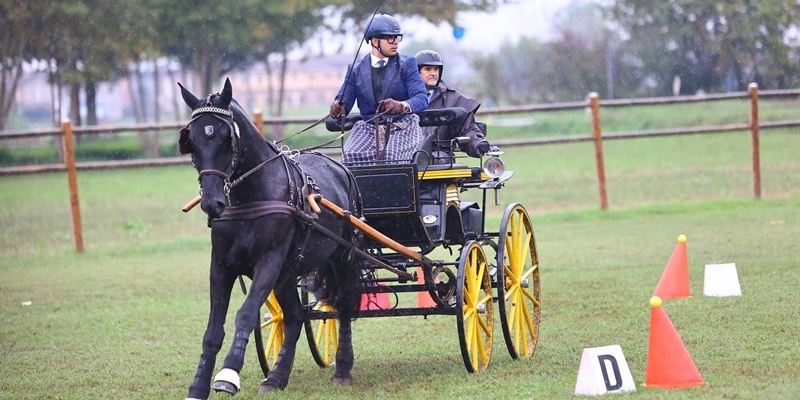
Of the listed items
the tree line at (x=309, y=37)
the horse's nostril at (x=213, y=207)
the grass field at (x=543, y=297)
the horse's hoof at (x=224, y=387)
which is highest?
the tree line at (x=309, y=37)

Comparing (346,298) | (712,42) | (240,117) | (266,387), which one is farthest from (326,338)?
(712,42)

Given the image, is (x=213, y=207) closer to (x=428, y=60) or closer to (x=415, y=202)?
(x=415, y=202)

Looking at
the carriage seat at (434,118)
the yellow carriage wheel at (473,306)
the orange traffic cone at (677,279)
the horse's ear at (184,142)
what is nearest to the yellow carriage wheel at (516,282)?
the yellow carriage wheel at (473,306)

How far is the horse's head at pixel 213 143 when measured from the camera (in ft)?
20.1

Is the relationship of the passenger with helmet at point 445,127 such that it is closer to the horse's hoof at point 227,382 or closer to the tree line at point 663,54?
the horse's hoof at point 227,382

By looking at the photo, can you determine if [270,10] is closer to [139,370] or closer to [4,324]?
[4,324]

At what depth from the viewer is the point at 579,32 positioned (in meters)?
45.2

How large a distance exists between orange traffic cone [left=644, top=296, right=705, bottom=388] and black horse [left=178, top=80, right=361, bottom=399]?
196 centimetres

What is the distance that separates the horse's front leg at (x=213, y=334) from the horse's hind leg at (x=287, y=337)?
2.13 feet

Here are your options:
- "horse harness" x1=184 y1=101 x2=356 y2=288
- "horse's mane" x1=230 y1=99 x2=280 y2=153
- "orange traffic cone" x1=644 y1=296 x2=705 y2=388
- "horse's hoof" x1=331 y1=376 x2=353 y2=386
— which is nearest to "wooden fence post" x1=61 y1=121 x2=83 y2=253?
"horse's hoof" x1=331 y1=376 x2=353 y2=386

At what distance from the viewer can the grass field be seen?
7.30 meters

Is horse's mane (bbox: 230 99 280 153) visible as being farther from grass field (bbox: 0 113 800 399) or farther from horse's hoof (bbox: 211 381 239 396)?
grass field (bbox: 0 113 800 399)

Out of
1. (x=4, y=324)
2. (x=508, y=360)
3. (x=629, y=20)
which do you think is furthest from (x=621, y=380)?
(x=629, y=20)

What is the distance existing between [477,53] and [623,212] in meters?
34.3
